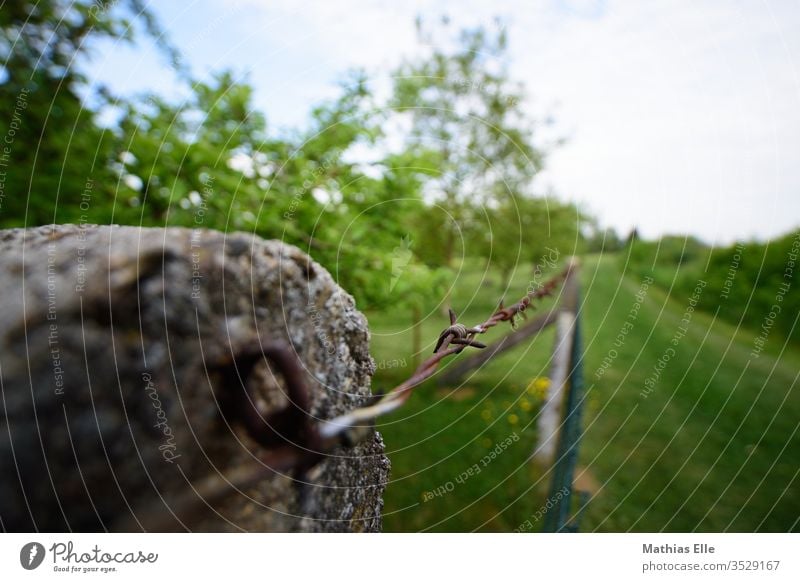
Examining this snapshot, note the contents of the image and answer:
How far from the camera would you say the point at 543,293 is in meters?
1.52

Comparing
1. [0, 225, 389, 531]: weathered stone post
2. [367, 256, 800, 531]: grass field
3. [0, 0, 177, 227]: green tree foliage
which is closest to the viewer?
[0, 225, 389, 531]: weathered stone post

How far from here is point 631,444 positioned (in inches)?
144

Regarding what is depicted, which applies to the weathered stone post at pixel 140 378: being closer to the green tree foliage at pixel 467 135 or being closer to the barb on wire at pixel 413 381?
the barb on wire at pixel 413 381

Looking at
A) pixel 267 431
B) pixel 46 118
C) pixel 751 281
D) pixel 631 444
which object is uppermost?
pixel 46 118

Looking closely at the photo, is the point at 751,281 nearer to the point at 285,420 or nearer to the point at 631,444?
the point at 631,444

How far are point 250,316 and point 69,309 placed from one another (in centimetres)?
16

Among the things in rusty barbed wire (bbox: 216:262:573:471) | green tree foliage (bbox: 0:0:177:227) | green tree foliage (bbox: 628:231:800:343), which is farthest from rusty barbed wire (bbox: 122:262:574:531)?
green tree foliage (bbox: 628:231:800:343)

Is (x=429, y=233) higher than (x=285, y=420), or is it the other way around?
(x=429, y=233)

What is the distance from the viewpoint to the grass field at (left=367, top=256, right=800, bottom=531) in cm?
274

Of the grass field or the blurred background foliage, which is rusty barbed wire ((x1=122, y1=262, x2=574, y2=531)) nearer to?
the blurred background foliage

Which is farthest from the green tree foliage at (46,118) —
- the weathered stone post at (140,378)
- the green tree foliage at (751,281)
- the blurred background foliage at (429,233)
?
the green tree foliage at (751,281)

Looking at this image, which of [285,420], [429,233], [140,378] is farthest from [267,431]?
[429,233]

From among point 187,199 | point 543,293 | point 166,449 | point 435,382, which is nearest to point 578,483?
point 435,382

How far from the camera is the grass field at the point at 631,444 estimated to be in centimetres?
274
